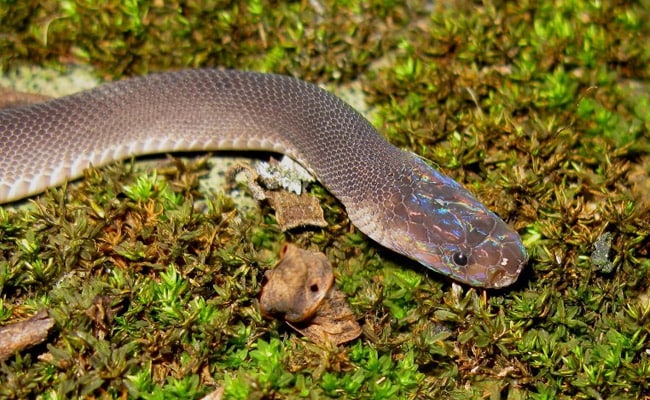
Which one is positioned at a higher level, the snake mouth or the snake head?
the snake head

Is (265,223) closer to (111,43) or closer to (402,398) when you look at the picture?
(402,398)

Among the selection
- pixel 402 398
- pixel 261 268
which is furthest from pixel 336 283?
pixel 402 398

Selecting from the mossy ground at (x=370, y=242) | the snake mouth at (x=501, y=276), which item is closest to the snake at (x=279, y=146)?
the snake mouth at (x=501, y=276)

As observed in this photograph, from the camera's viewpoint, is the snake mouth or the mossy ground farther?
the snake mouth

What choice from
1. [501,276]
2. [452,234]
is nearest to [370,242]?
[452,234]

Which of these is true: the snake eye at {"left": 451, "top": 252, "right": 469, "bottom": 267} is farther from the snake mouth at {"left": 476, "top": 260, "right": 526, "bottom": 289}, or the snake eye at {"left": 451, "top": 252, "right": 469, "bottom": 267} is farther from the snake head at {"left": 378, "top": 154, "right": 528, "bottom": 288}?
the snake mouth at {"left": 476, "top": 260, "right": 526, "bottom": 289}

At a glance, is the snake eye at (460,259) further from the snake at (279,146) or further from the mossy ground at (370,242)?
the mossy ground at (370,242)

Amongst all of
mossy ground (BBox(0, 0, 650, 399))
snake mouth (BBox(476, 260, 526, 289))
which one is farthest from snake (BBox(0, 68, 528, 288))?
mossy ground (BBox(0, 0, 650, 399))
